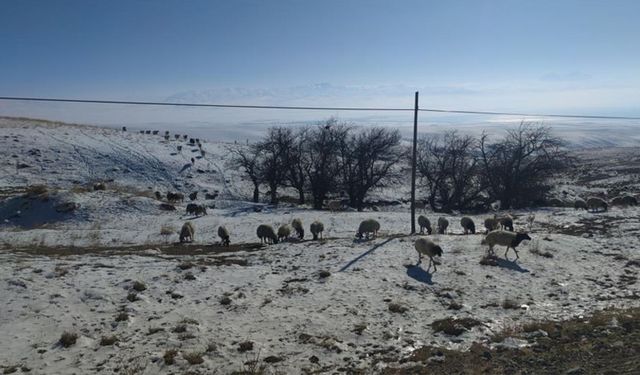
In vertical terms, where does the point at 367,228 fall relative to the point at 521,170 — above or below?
below

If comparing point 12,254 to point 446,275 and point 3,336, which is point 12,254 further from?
point 446,275

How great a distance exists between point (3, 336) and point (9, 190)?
35.3m

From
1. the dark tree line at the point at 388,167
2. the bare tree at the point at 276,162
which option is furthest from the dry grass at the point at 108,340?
the dark tree line at the point at 388,167

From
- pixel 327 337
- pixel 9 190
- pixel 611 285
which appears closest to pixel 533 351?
pixel 327 337

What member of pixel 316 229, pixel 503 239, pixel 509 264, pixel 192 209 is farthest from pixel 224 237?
pixel 509 264

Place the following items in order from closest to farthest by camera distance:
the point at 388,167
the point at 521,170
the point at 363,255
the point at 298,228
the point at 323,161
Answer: the point at 363,255, the point at 298,228, the point at 323,161, the point at 521,170, the point at 388,167

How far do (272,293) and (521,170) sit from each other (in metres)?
43.5

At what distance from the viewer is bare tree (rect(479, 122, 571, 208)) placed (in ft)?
166

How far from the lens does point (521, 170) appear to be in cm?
5112

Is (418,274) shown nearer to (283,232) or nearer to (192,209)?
(283,232)

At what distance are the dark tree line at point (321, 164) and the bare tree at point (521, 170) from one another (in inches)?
419

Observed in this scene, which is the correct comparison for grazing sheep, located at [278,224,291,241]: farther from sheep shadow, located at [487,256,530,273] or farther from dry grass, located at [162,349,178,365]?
dry grass, located at [162,349,178,365]

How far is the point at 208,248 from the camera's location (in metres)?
22.5

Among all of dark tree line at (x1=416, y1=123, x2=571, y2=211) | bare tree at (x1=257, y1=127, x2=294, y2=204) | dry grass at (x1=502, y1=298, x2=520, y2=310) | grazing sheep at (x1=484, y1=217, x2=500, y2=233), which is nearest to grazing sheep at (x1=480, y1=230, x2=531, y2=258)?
dry grass at (x1=502, y1=298, x2=520, y2=310)
